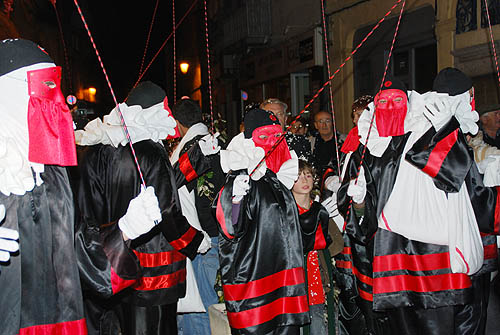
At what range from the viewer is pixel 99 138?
4375mm

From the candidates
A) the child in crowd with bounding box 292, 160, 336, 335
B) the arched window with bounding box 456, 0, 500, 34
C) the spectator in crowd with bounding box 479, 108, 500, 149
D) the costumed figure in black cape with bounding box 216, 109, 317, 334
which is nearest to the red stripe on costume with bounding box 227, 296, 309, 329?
the costumed figure in black cape with bounding box 216, 109, 317, 334

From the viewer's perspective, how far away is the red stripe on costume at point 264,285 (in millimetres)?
3928

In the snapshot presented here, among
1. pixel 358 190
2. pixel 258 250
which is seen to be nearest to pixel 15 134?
pixel 258 250

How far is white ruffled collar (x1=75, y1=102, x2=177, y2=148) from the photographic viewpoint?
4.27m

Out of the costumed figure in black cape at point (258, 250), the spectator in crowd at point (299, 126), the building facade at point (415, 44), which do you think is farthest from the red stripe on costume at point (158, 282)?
the building facade at point (415, 44)

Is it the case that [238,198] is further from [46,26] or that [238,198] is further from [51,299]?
[46,26]

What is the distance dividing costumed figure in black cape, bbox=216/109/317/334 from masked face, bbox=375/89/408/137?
86 centimetres

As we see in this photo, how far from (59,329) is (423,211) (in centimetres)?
254

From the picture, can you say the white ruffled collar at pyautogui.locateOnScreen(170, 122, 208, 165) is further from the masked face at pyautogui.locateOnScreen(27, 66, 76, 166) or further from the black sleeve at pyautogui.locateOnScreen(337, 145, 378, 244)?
the masked face at pyautogui.locateOnScreen(27, 66, 76, 166)

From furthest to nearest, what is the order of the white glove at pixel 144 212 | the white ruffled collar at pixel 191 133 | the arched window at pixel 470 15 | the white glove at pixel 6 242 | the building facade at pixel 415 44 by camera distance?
the building facade at pixel 415 44, the arched window at pixel 470 15, the white ruffled collar at pixel 191 133, the white glove at pixel 144 212, the white glove at pixel 6 242

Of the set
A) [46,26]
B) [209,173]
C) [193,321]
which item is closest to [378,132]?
[209,173]

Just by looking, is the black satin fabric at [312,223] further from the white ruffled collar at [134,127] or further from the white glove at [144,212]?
the white glove at [144,212]

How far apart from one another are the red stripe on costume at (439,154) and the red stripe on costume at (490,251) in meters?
0.89

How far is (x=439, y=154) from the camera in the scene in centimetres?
393
